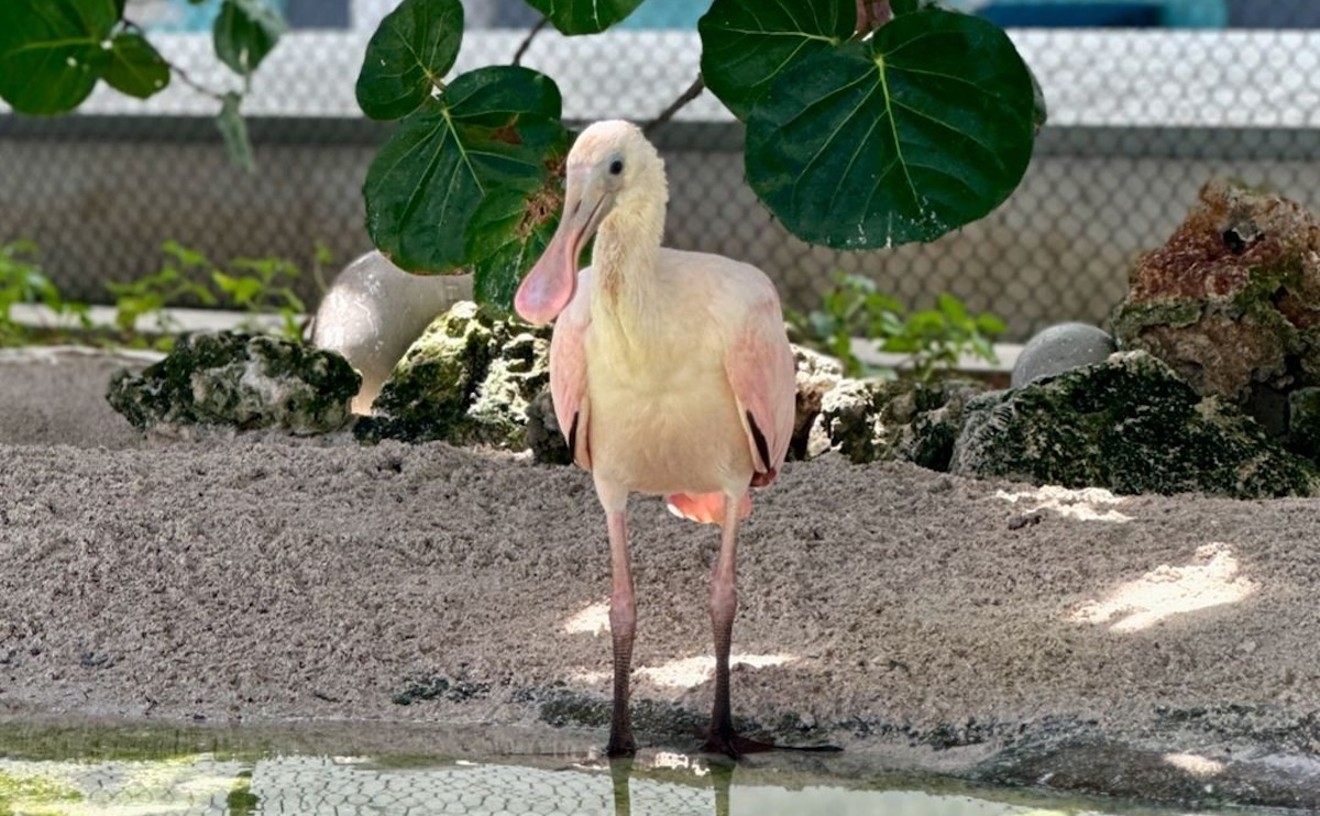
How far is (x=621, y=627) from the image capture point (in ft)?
11.2

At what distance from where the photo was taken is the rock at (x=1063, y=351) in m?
5.03

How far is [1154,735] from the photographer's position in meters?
3.17

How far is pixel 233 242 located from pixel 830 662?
222 inches

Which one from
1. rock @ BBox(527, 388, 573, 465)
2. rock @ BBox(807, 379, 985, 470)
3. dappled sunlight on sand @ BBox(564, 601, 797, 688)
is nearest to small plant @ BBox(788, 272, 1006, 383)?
rock @ BBox(807, 379, 985, 470)

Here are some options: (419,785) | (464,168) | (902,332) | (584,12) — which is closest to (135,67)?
(464,168)

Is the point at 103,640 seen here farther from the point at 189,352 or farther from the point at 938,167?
the point at 938,167

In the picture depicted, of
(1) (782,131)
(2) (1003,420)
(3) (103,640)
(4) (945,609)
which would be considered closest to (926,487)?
(2) (1003,420)

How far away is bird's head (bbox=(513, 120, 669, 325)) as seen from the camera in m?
3.06

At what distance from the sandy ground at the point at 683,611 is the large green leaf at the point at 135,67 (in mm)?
1436

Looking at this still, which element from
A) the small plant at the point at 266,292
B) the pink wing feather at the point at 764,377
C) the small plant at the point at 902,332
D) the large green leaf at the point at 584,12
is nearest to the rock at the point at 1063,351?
the small plant at the point at 902,332

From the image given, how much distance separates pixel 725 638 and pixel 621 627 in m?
0.18

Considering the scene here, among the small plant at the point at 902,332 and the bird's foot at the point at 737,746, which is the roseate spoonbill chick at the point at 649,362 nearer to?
the bird's foot at the point at 737,746

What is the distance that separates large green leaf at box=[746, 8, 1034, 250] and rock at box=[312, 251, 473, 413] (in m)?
1.71

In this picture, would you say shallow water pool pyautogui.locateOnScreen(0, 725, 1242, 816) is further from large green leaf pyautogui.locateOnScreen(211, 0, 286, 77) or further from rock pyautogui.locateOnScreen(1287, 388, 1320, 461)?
large green leaf pyautogui.locateOnScreen(211, 0, 286, 77)
